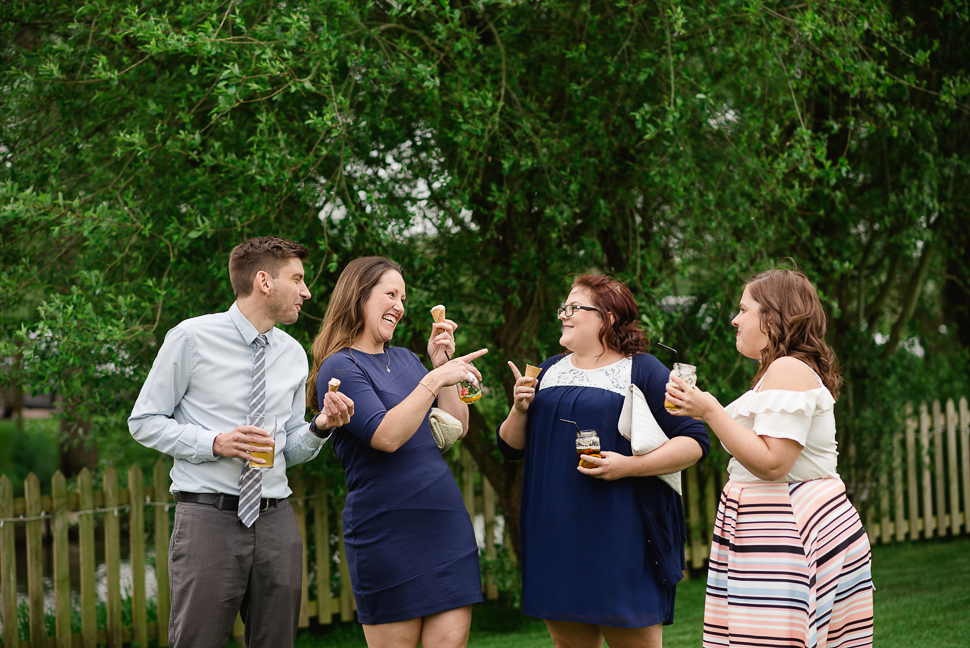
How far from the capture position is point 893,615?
A: 18.2 ft

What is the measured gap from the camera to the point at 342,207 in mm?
4840

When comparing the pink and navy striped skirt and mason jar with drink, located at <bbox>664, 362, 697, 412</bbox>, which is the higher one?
mason jar with drink, located at <bbox>664, 362, 697, 412</bbox>

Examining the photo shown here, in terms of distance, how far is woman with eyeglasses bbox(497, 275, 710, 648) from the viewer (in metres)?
2.76

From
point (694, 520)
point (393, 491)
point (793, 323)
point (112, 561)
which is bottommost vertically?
point (694, 520)

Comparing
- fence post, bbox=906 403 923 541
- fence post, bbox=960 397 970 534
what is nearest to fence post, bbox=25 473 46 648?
fence post, bbox=906 403 923 541

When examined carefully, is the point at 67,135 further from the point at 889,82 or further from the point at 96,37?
the point at 889,82

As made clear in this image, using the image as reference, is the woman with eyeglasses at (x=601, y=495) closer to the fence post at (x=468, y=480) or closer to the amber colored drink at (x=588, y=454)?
the amber colored drink at (x=588, y=454)

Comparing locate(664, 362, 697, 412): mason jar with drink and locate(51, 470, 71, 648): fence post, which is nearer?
locate(664, 362, 697, 412): mason jar with drink

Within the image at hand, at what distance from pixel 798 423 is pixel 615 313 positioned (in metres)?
0.76

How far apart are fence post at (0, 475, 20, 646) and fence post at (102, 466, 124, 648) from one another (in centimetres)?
56

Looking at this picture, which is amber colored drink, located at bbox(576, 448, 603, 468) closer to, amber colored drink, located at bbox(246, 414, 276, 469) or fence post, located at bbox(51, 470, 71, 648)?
amber colored drink, located at bbox(246, 414, 276, 469)

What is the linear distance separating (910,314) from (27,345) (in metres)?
8.07

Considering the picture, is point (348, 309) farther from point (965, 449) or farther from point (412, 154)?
point (965, 449)

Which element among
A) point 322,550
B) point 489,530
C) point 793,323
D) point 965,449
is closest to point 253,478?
point 793,323
